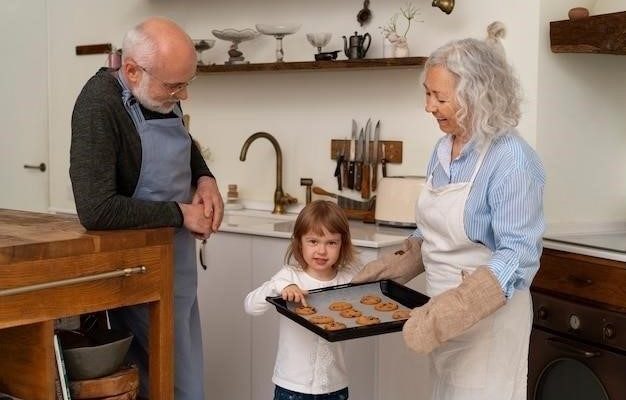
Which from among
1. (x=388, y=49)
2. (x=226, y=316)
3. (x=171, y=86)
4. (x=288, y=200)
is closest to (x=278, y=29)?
(x=388, y=49)

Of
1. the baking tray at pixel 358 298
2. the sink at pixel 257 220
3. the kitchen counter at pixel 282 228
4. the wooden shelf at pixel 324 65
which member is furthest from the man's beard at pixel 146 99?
the wooden shelf at pixel 324 65

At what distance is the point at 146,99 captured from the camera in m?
2.12

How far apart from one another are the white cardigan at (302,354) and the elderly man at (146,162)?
0.23 metres

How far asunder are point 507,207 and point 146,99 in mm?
923

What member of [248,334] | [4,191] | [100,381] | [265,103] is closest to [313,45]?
[265,103]

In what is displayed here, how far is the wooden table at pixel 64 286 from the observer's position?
168 cm

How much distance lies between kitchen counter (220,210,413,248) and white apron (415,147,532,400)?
0.72m

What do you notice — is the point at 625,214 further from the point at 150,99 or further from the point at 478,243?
the point at 150,99

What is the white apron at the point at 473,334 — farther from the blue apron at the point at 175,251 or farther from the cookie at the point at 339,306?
the blue apron at the point at 175,251

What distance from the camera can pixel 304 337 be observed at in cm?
239

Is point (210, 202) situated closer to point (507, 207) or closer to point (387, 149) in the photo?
point (507, 207)

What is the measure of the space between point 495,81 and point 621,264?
0.85 metres

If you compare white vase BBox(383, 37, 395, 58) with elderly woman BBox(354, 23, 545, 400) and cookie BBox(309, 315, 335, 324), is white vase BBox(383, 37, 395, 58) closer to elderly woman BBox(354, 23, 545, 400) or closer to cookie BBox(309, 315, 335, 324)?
elderly woman BBox(354, 23, 545, 400)

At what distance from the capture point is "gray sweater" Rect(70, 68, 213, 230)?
6.45 ft
